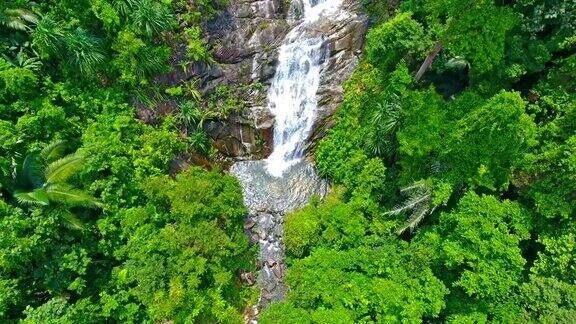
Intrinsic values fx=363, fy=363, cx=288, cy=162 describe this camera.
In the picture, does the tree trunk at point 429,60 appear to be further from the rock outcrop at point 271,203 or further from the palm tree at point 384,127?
the rock outcrop at point 271,203

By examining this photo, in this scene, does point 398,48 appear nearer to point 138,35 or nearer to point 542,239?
point 542,239

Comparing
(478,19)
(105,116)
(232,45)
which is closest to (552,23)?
(478,19)

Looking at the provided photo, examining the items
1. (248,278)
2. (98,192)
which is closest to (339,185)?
(248,278)

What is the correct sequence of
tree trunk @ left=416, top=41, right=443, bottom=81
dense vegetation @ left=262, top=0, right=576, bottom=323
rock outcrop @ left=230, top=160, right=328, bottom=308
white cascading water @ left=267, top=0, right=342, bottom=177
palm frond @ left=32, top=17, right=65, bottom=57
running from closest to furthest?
dense vegetation @ left=262, top=0, right=576, bottom=323 < tree trunk @ left=416, top=41, right=443, bottom=81 < palm frond @ left=32, top=17, right=65, bottom=57 < rock outcrop @ left=230, top=160, right=328, bottom=308 < white cascading water @ left=267, top=0, right=342, bottom=177

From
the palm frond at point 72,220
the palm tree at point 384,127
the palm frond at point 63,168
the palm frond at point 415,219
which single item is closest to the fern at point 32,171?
the palm frond at point 63,168

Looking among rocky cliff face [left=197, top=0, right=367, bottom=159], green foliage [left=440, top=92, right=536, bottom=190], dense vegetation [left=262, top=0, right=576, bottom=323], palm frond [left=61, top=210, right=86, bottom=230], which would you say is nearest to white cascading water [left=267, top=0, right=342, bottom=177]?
rocky cliff face [left=197, top=0, right=367, bottom=159]

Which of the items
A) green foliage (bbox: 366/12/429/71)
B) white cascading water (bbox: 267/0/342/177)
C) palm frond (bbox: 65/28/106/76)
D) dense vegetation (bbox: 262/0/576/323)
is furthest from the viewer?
white cascading water (bbox: 267/0/342/177)

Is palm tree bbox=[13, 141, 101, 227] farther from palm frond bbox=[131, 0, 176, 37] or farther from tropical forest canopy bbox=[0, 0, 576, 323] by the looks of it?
palm frond bbox=[131, 0, 176, 37]

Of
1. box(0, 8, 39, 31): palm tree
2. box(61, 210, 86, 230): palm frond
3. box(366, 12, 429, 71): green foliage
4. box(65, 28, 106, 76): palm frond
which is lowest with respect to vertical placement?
box(61, 210, 86, 230): palm frond
